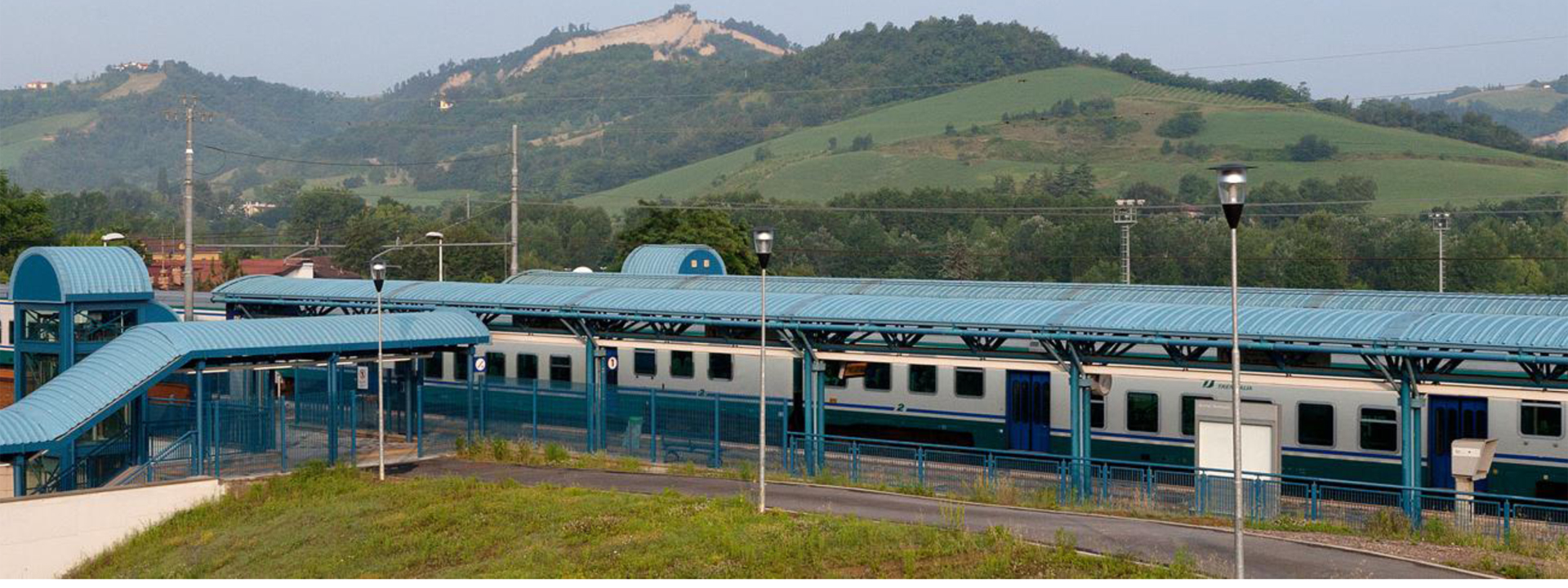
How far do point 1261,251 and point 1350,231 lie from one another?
719cm

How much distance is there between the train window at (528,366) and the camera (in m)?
45.8

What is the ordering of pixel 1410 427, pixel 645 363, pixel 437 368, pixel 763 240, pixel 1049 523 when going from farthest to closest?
pixel 437 368, pixel 645 363, pixel 1410 427, pixel 763 240, pixel 1049 523

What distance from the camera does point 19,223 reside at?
113 metres

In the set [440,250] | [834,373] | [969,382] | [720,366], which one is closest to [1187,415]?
[969,382]

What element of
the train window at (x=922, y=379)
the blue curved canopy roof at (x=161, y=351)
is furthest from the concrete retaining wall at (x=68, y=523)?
the train window at (x=922, y=379)

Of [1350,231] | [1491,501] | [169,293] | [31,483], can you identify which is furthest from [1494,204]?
[31,483]

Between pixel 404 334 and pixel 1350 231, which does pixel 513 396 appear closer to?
pixel 404 334

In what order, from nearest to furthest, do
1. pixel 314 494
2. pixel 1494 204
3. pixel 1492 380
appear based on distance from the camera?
pixel 1492 380 < pixel 314 494 < pixel 1494 204

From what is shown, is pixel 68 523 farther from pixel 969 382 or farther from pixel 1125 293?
pixel 1125 293

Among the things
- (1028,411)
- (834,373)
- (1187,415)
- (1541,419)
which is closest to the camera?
(1541,419)

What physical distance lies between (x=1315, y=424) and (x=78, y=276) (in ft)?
98.6

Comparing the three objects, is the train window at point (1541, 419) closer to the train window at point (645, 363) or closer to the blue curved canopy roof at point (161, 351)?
the train window at point (645, 363)

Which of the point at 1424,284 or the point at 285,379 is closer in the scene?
the point at 285,379

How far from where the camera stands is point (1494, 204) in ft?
477
